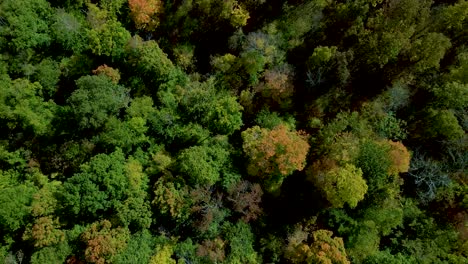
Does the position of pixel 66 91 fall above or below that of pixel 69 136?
above

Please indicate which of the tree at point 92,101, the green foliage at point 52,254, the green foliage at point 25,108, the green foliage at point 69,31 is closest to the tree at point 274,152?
the tree at point 92,101

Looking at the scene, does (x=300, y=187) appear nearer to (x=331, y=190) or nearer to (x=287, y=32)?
(x=331, y=190)

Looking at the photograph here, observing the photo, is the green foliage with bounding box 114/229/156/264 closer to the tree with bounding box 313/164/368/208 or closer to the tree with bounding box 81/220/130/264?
the tree with bounding box 81/220/130/264

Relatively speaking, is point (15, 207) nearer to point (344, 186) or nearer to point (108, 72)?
point (108, 72)

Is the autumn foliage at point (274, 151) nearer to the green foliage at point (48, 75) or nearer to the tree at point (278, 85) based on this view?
the tree at point (278, 85)

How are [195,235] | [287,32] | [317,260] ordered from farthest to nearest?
[287,32] < [195,235] < [317,260]

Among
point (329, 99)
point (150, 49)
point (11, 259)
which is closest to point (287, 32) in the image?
point (329, 99)

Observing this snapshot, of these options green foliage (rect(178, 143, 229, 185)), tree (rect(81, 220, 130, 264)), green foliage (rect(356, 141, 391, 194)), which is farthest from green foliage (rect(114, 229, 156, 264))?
green foliage (rect(356, 141, 391, 194))
